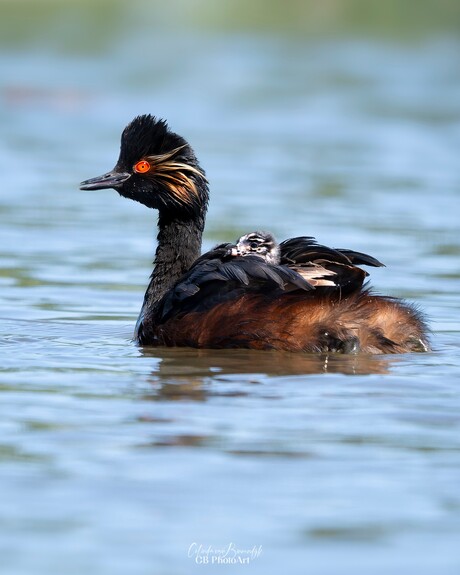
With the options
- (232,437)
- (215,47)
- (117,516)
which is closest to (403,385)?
(232,437)

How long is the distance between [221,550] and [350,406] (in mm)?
2237

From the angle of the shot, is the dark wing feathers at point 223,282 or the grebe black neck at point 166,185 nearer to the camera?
the dark wing feathers at point 223,282

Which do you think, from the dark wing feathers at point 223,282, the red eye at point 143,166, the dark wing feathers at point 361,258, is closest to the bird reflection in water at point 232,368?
the dark wing feathers at point 223,282

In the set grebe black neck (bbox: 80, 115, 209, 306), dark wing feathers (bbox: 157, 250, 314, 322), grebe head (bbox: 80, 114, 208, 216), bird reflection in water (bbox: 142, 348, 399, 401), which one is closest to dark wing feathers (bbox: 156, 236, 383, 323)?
dark wing feathers (bbox: 157, 250, 314, 322)

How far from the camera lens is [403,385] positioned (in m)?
8.05

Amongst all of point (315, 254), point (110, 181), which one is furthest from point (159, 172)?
point (315, 254)

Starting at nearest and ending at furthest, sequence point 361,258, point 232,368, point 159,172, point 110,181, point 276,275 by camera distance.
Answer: point 232,368 < point 276,275 < point 361,258 < point 159,172 < point 110,181

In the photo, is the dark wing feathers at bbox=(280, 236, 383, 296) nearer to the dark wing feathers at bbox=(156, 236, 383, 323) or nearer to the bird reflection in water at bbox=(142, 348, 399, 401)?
the dark wing feathers at bbox=(156, 236, 383, 323)

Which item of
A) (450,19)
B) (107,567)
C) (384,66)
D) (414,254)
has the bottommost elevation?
(107,567)

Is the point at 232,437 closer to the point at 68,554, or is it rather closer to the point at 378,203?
the point at 68,554

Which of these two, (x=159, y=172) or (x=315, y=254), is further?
(x=159, y=172)

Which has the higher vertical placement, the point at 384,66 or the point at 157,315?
the point at 384,66

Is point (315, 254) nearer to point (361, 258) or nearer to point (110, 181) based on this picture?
point (361, 258)

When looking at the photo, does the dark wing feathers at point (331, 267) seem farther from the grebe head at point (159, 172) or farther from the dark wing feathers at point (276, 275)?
the grebe head at point (159, 172)
